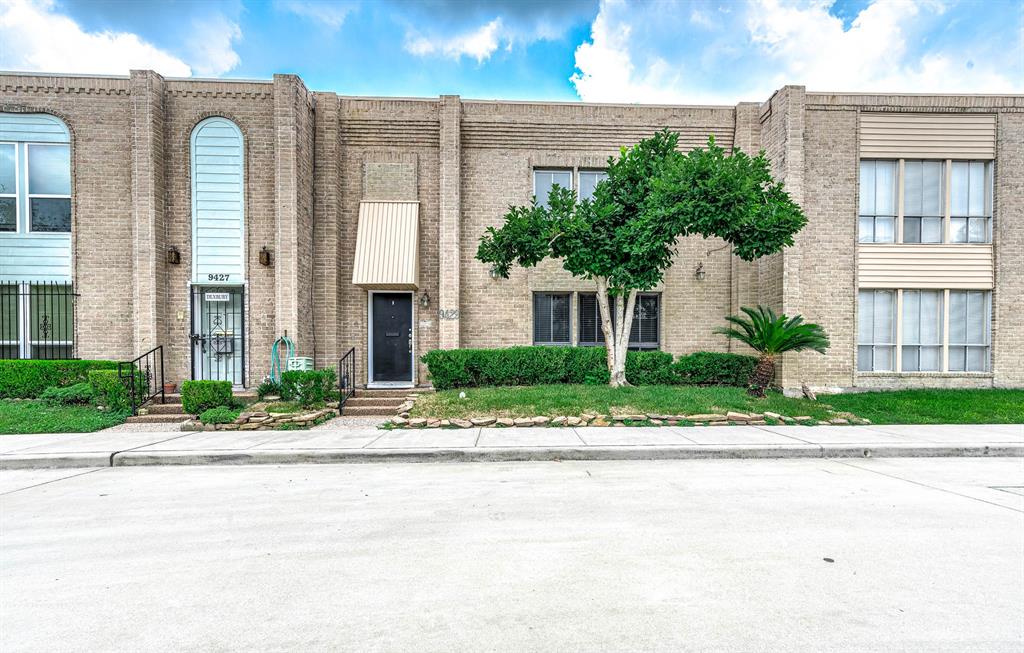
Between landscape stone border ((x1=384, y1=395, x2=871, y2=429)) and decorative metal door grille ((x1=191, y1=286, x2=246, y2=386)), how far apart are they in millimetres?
5409

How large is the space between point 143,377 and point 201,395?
225 centimetres

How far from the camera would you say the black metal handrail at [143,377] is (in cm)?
913

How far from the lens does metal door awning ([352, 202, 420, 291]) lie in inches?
436

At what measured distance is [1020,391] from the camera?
10.9 meters

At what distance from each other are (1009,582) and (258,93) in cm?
1461

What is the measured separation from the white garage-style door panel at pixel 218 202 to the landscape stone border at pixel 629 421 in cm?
645

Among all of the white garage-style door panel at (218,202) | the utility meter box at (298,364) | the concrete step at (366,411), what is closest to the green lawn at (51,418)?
the utility meter box at (298,364)

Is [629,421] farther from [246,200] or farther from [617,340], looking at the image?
[246,200]

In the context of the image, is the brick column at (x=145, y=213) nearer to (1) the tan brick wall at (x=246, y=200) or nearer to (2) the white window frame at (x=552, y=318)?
(1) the tan brick wall at (x=246, y=200)

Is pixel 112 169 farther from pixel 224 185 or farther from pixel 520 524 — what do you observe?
pixel 520 524

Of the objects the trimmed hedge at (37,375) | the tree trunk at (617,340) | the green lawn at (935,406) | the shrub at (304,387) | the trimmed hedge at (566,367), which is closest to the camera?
the green lawn at (935,406)

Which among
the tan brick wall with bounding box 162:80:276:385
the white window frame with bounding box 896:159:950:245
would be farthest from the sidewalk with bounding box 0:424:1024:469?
the white window frame with bounding box 896:159:950:245

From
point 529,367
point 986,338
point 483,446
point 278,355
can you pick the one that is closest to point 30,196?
point 278,355

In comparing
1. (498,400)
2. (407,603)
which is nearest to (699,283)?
(498,400)
